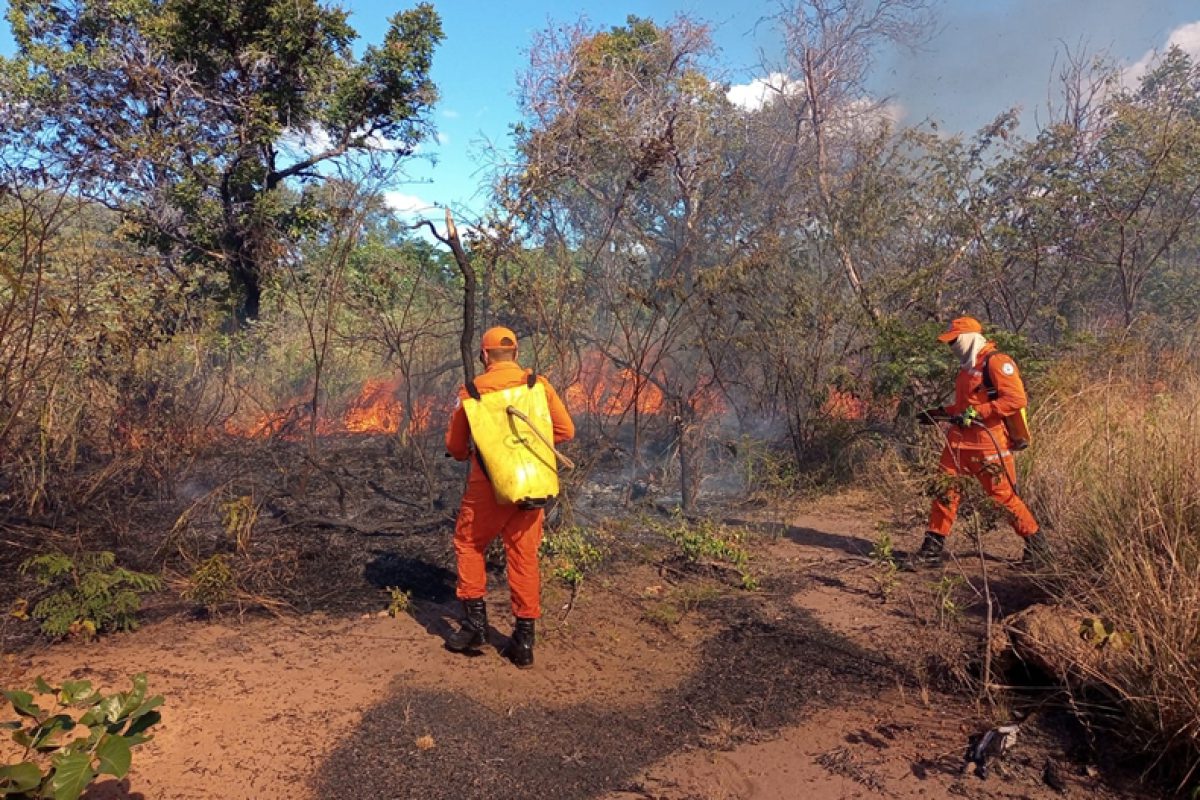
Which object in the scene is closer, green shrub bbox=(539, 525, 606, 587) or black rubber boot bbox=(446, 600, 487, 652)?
black rubber boot bbox=(446, 600, 487, 652)

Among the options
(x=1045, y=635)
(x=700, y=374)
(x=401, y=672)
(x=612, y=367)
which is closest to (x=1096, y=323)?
(x=700, y=374)

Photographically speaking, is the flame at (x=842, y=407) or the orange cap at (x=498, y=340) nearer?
the orange cap at (x=498, y=340)

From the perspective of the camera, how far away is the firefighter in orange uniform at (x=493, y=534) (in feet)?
12.9

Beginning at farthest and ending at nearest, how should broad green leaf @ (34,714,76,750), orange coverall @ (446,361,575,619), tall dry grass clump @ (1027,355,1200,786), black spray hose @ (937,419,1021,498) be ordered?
black spray hose @ (937,419,1021,498)
orange coverall @ (446,361,575,619)
tall dry grass clump @ (1027,355,1200,786)
broad green leaf @ (34,714,76,750)

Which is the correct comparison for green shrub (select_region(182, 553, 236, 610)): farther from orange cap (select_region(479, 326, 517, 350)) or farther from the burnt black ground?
orange cap (select_region(479, 326, 517, 350))

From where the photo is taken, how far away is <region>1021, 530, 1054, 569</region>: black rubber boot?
4270 millimetres

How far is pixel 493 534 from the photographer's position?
4031mm

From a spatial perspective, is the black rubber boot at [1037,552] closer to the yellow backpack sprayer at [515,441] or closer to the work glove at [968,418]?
the work glove at [968,418]

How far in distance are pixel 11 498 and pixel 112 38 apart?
7146 millimetres

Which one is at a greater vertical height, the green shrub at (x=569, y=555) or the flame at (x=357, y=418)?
the flame at (x=357, y=418)

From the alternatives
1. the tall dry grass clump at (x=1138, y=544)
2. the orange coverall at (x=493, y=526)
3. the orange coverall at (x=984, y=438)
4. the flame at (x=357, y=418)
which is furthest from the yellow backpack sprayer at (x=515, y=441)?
the flame at (x=357, y=418)

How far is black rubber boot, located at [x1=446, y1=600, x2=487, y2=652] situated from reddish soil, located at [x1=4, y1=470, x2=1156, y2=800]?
8 centimetres

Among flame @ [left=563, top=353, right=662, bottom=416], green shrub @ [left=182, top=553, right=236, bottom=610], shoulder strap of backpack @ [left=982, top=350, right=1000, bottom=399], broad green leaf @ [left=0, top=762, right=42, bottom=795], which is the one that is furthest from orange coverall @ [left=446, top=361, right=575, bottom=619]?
flame @ [left=563, top=353, right=662, bottom=416]

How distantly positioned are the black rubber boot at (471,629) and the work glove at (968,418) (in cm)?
335
